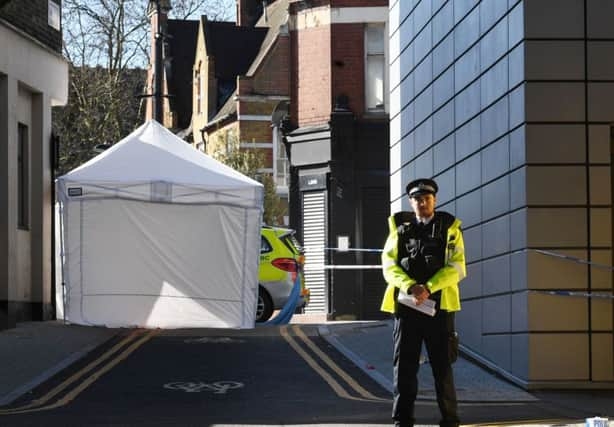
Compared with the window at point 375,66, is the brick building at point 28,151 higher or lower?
lower

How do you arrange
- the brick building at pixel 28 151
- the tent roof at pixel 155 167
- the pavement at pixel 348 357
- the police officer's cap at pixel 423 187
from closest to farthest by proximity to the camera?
1. the police officer's cap at pixel 423 187
2. the pavement at pixel 348 357
3. the tent roof at pixel 155 167
4. the brick building at pixel 28 151

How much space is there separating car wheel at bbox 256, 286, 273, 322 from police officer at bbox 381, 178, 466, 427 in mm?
13742

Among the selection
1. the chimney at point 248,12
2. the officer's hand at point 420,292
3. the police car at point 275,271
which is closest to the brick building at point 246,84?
the chimney at point 248,12

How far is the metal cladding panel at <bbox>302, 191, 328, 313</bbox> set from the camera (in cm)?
3762

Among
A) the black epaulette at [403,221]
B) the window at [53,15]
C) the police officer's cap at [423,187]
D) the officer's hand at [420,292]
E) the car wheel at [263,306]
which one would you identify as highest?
the window at [53,15]

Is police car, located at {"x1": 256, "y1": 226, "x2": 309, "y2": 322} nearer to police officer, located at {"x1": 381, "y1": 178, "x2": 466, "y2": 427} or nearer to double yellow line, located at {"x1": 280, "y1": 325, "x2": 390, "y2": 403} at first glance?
double yellow line, located at {"x1": 280, "y1": 325, "x2": 390, "y2": 403}

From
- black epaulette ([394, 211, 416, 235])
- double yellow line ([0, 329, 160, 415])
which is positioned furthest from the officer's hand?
double yellow line ([0, 329, 160, 415])

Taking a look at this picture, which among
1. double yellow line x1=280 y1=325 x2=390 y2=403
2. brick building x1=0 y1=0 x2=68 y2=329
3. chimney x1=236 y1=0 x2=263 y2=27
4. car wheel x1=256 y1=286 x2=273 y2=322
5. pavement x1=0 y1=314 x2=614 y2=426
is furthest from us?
chimney x1=236 y1=0 x2=263 y2=27

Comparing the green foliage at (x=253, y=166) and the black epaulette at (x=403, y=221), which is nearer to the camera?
the black epaulette at (x=403, y=221)

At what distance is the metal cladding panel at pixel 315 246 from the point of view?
123 ft

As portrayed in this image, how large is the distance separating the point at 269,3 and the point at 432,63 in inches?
1700

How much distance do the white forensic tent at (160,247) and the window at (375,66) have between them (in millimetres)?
15963

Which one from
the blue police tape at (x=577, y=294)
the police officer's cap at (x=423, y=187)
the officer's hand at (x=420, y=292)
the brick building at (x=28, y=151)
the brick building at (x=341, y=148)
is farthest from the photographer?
the brick building at (x=341, y=148)

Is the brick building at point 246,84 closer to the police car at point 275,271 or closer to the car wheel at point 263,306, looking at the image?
the police car at point 275,271
